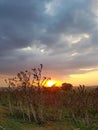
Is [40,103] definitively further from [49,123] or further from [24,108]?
[24,108]

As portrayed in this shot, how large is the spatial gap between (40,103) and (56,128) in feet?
23.5

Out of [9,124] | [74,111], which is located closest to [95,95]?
[74,111]

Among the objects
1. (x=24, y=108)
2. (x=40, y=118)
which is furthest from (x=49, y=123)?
(x=24, y=108)

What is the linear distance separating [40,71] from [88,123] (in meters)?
7.77

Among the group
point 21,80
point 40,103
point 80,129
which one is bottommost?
point 80,129

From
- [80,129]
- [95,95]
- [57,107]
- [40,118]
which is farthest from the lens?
[57,107]

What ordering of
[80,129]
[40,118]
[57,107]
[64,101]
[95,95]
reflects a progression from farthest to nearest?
[64,101] < [57,107] < [95,95] < [40,118] < [80,129]

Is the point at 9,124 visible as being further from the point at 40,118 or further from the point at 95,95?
the point at 95,95

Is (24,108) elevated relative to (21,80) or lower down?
lower down

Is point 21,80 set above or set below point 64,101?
above

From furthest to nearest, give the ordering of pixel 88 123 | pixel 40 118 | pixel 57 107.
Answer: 1. pixel 57 107
2. pixel 40 118
3. pixel 88 123

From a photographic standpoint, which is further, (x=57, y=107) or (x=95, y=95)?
(x=57, y=107)

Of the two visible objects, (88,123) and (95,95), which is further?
(95,95)

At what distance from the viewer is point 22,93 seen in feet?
129
